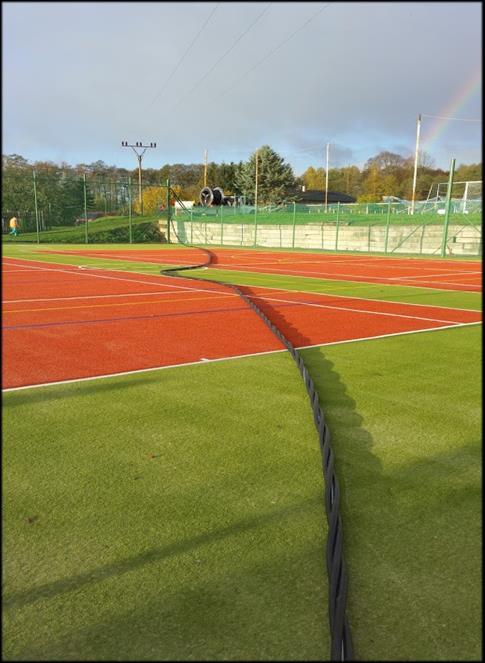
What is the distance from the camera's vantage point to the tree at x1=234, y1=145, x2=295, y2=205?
230 feet

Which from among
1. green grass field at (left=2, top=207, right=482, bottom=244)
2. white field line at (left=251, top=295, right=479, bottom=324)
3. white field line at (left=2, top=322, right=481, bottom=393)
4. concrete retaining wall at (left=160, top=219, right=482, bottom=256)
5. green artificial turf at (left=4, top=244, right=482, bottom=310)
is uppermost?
green grass field at (left=2, top=207, right=482, bottom=244)

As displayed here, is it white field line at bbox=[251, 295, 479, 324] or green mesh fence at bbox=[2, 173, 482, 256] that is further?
green mesh fence at bbox=[2, 173, 482, 256]

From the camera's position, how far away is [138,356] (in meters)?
5.56

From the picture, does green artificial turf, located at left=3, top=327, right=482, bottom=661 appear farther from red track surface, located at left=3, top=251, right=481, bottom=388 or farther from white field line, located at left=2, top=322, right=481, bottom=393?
red track surface, located at left=3, top=251, right=481, bottom=388

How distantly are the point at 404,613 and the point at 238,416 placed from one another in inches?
84.3

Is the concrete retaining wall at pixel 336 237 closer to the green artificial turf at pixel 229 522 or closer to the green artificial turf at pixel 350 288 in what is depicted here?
the green artificial turf at pixel 350 288

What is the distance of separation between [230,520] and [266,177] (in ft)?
233

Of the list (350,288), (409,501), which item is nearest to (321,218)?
(350,288)

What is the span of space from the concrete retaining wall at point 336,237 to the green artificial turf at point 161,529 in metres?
21.5

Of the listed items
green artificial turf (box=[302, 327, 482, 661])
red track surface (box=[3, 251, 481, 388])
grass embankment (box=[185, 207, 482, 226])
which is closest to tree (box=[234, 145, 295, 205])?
grass embankment (box=[185, 207, 482, 226])

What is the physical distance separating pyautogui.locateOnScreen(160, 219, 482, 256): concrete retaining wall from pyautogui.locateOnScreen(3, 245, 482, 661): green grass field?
20.9 m

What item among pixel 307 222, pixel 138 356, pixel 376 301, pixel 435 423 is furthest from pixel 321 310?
pixel 307 222

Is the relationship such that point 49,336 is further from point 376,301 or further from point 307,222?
point 307,222

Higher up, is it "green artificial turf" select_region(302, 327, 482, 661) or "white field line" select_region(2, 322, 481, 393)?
"white field line" select_region(2, 322, 481, 393)
